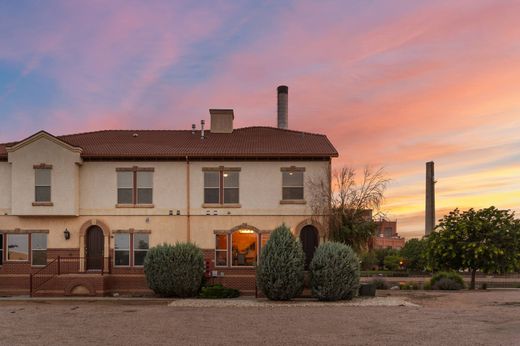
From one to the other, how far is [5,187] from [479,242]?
25074 mm

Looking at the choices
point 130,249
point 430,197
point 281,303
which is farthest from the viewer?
point 430,197

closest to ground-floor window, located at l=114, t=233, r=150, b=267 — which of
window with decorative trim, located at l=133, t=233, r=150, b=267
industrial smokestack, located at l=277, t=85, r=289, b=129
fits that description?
window with decorative trim, located at l=133, t=233, r=150, b=267

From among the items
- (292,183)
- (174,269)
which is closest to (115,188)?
(174,269)

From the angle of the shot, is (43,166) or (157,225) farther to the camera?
(157,225)

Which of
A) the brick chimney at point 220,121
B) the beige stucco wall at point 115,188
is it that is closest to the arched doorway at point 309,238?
the beige stucco wall at point 115,188

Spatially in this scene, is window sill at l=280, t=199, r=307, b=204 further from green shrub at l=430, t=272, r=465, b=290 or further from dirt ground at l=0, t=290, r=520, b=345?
green shrub at l=430, t=272, r=465, b=290

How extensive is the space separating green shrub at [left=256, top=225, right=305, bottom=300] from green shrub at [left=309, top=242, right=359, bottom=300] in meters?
0.68

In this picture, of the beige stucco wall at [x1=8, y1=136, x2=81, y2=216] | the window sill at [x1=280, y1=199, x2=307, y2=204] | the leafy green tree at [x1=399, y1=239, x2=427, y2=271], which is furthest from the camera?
the leafy green tree at [x1=399, y1=239, x2=427, y2=271]

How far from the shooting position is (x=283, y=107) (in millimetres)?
37906

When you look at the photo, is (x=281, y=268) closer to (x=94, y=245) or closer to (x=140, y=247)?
(x=140, y=247)

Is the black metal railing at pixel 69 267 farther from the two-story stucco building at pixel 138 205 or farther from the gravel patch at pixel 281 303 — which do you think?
→ the gravel patch at pixel 281 303

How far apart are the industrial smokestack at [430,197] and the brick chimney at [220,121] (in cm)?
3279

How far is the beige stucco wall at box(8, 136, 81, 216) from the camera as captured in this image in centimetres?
2967

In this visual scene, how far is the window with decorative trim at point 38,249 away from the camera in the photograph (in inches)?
1183
